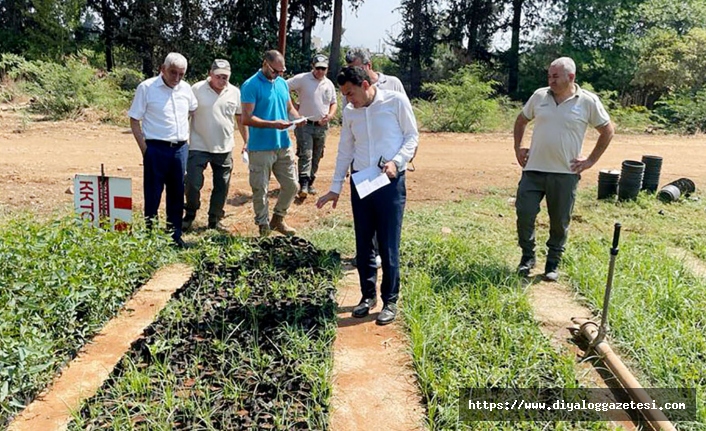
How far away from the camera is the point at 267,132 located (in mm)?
5418

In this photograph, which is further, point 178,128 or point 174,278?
point 178,128

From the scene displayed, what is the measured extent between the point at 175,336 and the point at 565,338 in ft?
8.39

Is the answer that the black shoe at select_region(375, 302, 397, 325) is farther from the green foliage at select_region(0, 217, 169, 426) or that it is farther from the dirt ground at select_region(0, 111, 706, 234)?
the dirt ground at select_region(0, 111, 706, 234)

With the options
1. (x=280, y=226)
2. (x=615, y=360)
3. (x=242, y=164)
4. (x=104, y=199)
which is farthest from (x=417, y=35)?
(x=615, y=360)

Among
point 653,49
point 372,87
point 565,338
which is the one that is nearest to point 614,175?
point 565,338

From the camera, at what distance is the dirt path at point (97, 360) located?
2.83 meters

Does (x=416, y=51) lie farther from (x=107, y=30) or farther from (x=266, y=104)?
(x=266, y=104)

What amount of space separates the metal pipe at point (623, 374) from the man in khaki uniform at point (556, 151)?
1124 millimetres

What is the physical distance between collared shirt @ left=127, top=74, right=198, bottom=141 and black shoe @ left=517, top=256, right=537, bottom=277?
3.15 meters

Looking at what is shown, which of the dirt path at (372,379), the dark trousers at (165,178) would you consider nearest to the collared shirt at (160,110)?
the dark trousers at (165,178)

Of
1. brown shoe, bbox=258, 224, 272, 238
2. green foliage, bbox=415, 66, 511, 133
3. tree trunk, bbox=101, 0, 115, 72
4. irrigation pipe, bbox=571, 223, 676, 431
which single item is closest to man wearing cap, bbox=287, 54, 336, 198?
brown shoe, bbox=258, 224, 272, 238

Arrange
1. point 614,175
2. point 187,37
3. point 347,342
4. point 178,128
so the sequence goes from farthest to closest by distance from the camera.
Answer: point 187,37 → point 614,175 → point 178,128 → point 347,342

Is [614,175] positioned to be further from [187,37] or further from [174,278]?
[187,37]

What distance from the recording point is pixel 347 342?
148 inches
